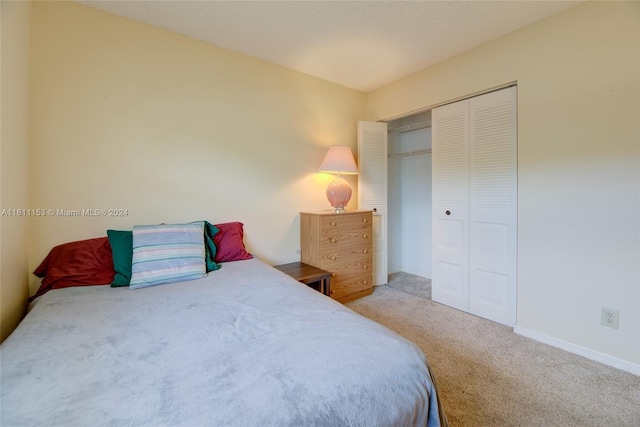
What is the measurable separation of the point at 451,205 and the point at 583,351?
1436 millimetres

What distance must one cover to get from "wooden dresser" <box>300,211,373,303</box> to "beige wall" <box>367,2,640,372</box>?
1.37 m

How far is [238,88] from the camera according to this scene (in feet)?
8.00

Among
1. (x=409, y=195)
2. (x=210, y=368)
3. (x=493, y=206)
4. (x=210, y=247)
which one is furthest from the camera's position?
(x=409, y=195)

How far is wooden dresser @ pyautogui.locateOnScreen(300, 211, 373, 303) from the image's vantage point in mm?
2584

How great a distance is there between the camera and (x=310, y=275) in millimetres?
2344

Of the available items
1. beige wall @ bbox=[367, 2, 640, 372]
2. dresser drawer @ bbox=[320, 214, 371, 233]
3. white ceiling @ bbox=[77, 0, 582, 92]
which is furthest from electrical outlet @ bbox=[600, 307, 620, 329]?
white ceiling @ bbox=[77, 0, 582, 92]

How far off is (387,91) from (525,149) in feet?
5.48

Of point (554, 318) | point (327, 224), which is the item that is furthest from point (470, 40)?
point (554, 318)

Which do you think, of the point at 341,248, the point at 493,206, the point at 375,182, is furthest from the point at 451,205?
the point at 341,248

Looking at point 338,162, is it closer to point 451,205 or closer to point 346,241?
point 346,241

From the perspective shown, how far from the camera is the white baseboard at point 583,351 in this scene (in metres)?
1.66

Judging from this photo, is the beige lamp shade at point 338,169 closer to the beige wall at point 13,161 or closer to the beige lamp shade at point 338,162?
the beige lamp shade at point 338,162

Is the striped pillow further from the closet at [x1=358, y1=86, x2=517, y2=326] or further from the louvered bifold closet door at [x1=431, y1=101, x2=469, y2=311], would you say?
the louvered bifold closet door at [x1=431, y1=101, x2=469, y2=311]

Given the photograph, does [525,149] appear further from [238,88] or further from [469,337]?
[238,88]
